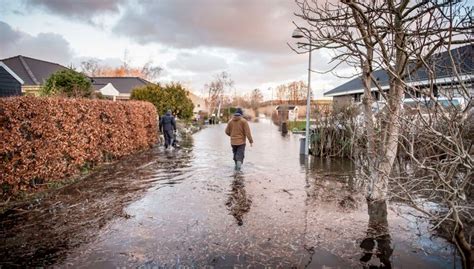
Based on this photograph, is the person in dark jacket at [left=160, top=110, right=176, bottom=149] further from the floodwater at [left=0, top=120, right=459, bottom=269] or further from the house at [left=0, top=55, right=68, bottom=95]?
the house at [left=0, top=55, right=68, bottom=95]

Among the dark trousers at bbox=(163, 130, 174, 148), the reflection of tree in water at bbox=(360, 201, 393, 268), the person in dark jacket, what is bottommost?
the reflection of tree in water at bbox=(360, 201, 393, 268)

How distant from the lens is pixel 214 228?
16.5 feet

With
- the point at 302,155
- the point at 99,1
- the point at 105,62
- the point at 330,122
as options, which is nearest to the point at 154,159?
the point at 302,155

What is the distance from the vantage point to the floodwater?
4012 millimetres

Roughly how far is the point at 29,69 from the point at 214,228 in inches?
1172

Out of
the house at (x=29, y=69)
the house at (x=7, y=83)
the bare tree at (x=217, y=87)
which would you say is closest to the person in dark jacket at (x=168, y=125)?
the house at (x=7, y=83)

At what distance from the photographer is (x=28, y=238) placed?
14.9 ft

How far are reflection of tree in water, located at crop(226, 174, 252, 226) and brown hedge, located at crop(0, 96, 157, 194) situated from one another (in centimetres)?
403

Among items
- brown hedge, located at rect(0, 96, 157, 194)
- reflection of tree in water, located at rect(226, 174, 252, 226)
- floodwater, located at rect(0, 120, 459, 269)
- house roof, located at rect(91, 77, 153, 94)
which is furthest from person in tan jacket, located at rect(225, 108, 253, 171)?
house roof, located at rect(91, 77, 153, 94)

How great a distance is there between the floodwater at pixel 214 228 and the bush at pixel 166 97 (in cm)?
1421

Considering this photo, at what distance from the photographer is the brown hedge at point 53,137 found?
6125 millimetres

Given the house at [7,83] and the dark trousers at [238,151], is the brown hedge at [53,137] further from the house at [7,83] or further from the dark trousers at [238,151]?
the house at [7,83]

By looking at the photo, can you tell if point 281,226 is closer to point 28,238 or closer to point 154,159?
point 28,238

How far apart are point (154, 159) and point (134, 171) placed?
2.34 metres
